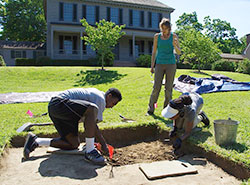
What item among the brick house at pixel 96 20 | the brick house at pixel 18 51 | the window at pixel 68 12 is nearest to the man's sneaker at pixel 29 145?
the brick house at pixel 96 20

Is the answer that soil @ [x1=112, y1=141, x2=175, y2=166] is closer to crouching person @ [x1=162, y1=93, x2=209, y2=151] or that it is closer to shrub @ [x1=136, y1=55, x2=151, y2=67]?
crouching person @ [x1=162, y1=93, x2=209, y2=151]

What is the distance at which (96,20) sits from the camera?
80.7 ft

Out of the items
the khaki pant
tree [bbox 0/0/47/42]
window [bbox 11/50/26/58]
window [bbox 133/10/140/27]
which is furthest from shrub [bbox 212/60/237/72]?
tree [bbox 0/0/47/42]

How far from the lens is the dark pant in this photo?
3.29 meters

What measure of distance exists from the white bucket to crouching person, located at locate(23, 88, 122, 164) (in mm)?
1487

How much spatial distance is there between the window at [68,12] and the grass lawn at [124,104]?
32.8ft

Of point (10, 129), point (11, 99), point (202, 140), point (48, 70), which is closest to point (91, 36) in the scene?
point (48, 70)

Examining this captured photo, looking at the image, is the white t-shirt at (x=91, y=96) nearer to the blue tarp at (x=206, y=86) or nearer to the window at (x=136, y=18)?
the blue tarp at (x=206, y=86)

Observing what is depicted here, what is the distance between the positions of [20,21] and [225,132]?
38262mm

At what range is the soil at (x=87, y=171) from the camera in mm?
2857

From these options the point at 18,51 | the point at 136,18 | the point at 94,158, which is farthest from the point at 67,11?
the point at 94,158

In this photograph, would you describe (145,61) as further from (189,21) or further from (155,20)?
(189,21)

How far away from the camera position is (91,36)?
→ 15.5 meters

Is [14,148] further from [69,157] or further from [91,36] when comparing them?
[91,36]
